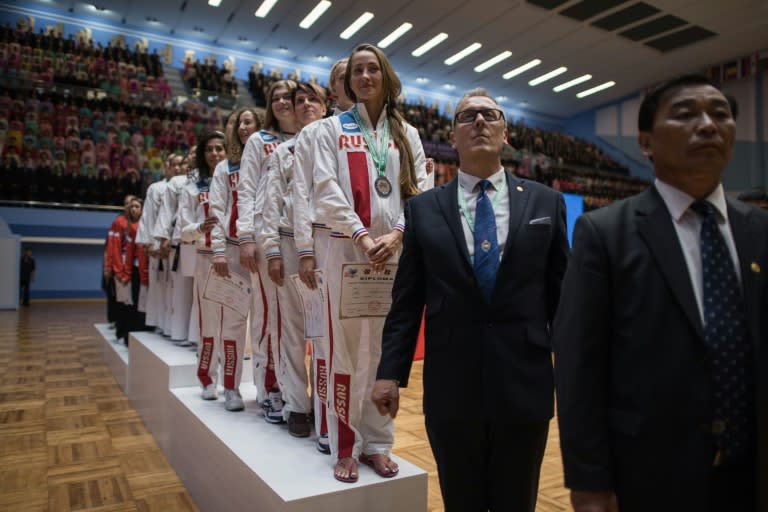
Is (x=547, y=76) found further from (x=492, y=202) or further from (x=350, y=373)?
(x=492, y=202)

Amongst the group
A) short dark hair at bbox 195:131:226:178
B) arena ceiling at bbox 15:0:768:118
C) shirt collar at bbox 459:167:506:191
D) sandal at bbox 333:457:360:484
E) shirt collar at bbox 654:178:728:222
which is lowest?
sandal at bbox 333:457:360:484

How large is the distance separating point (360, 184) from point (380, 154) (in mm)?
157

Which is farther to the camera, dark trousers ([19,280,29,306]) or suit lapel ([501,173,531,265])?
dark trousers ([19,280,29,306])

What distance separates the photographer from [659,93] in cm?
103

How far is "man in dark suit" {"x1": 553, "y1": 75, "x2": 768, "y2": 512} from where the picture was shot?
2.99 ft

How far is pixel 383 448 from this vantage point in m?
2.11

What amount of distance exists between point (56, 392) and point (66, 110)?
913cm

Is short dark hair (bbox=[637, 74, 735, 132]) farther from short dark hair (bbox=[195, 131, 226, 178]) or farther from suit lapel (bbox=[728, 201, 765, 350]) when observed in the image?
short dark hair (bbox=[195, 131, 226, 178])

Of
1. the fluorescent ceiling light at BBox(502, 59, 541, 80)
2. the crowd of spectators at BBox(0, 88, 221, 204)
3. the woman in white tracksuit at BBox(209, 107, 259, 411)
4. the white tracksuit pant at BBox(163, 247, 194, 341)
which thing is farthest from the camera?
the fluorescent ceiling light at BBox(502, 59, 541, 80)

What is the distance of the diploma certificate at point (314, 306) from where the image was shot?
7.05 feet

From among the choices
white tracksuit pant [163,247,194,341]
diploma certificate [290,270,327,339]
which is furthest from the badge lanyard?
white tracksuit pant [163,247,194,341]

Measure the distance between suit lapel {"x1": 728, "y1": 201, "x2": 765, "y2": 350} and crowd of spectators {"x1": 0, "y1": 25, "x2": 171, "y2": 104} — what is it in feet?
45.0

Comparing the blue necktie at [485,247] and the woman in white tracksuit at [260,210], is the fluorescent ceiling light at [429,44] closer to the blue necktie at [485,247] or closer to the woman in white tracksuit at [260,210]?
the woman in white tracksuit at [260,210]

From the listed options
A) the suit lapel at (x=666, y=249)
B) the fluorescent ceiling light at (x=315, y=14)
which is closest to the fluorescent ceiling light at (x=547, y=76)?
the fluorescent ceiling light at (x=315, y=14)
